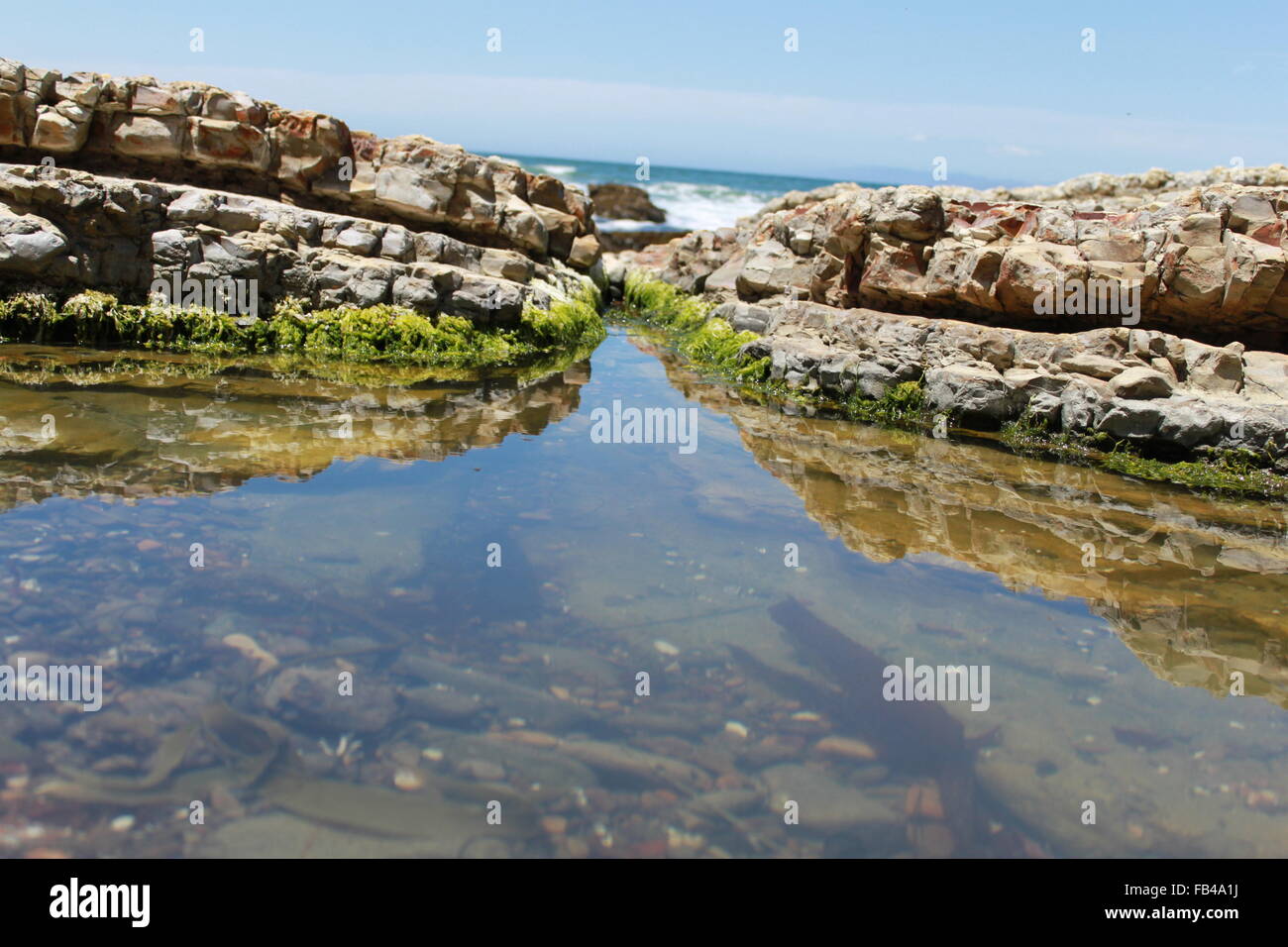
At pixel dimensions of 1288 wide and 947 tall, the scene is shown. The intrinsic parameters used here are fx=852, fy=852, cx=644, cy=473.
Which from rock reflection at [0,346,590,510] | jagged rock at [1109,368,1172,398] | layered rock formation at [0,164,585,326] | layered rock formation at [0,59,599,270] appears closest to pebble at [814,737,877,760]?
rock reflection at [0,346,590,510]

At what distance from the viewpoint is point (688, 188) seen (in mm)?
73000

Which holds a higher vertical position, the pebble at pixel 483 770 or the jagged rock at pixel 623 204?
the jagged rock at pixel 623 204

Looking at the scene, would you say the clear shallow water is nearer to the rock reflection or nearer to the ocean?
the rock reflection

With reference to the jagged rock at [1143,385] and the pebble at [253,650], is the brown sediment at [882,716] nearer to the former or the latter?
the pebble at [253,650]

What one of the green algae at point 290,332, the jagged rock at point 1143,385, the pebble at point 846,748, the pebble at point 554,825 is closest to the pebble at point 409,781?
the pebble at point 554,825

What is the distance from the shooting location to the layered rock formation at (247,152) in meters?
14.2

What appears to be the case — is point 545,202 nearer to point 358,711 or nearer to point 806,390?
point 806,390

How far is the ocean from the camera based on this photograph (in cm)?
5219

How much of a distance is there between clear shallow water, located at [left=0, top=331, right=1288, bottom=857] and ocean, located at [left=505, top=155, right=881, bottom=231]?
31.2 metres

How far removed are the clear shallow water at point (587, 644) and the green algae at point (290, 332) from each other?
3.62m

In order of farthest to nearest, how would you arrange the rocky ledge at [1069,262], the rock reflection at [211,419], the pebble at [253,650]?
the rocky ledge at [1069,262]
the rock reflection at [211,419]
the pebble at [253,650]

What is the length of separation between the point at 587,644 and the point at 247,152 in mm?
13625
